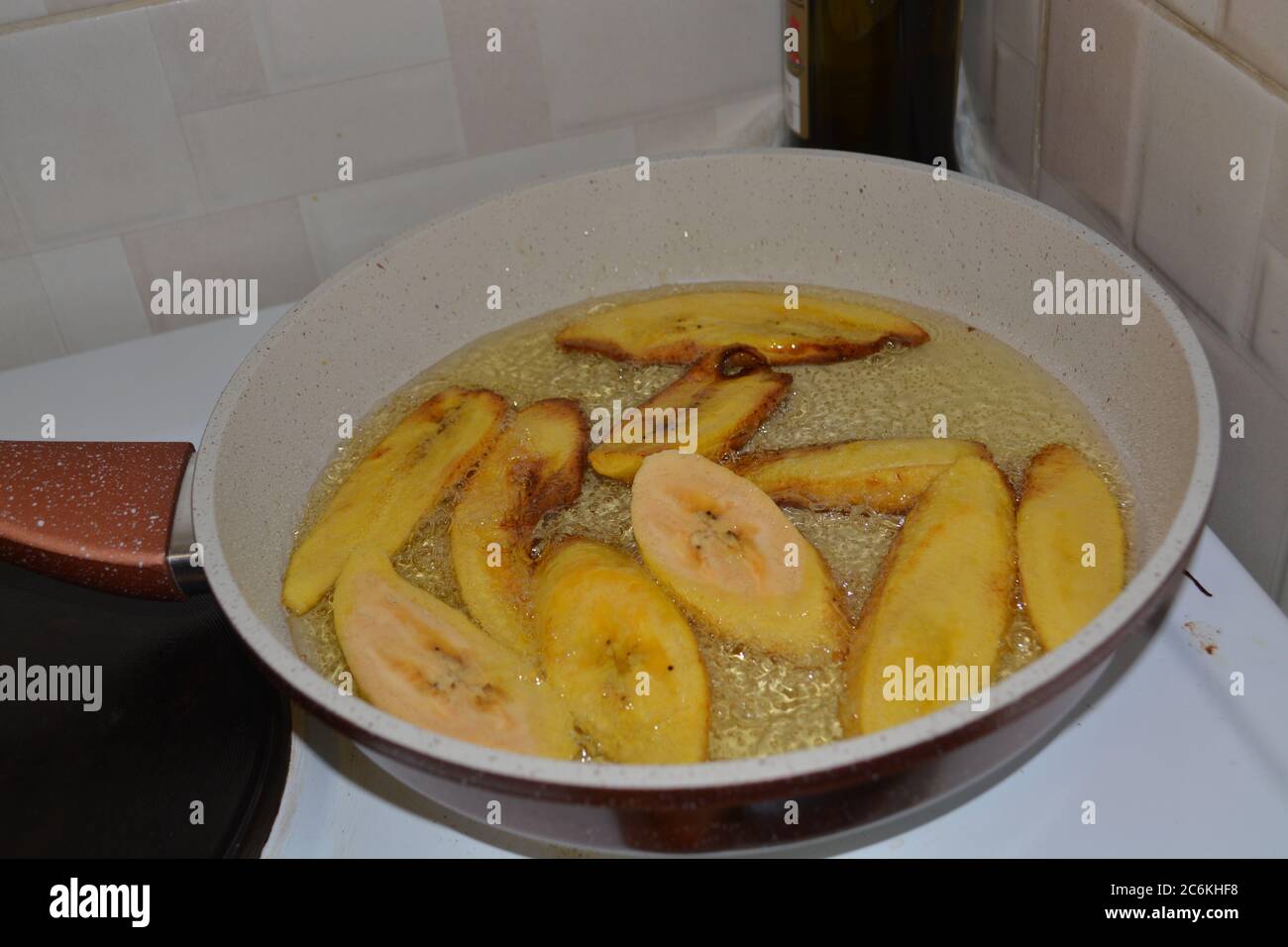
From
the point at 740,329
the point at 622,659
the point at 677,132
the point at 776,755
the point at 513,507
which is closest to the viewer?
the point at 776,755

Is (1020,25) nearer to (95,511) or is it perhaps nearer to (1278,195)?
(1278,195)

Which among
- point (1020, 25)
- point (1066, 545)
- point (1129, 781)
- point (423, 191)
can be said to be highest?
point (1020, 25)

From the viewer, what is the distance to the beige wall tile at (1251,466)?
709 millimetres

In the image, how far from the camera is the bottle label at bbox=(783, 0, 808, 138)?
0.91 m

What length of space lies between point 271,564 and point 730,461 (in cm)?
A: 27

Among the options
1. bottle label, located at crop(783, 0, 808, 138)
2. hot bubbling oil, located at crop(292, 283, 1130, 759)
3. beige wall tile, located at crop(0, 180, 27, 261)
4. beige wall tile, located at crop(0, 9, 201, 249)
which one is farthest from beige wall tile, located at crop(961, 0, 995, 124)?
beige wall tile, located at crop(0, 180, 27, 261)

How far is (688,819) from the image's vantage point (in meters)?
0.48

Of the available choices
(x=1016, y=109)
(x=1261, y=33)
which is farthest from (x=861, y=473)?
(x=1016, y=109)

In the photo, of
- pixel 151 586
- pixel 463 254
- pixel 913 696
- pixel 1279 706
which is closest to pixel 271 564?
Result: pixel 151 586

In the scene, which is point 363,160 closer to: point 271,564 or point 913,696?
point 271,564

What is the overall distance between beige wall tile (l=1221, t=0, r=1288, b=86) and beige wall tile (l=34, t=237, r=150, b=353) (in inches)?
30.5

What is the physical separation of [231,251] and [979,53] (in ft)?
2.00

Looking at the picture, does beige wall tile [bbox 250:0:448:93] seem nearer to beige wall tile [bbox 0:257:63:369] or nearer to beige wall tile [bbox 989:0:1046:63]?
beige wall tile [bbox 0:257:63:369]

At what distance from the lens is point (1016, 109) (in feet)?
3.07
